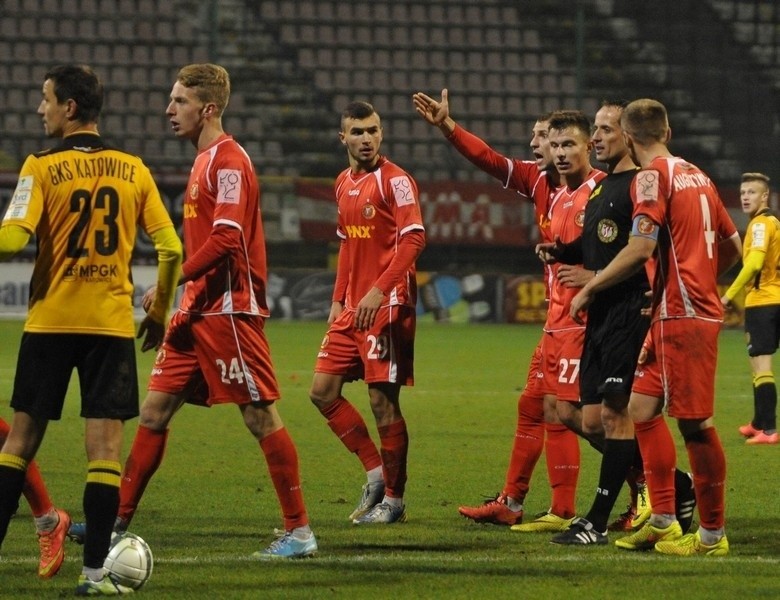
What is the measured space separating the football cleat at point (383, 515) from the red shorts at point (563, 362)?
0.95 m

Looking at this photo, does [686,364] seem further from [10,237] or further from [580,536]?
[10,237]

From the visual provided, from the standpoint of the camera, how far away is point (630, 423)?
6406mm

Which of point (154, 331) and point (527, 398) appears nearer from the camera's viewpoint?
point (154, 331)

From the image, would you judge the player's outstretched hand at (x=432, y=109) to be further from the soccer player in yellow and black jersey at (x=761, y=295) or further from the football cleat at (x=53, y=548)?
the soccer player in yellow and black jersey at (x=761, y=295)

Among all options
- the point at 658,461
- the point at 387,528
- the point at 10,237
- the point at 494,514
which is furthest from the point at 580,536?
the point at 10,237

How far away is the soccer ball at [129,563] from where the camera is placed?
5.20 metres

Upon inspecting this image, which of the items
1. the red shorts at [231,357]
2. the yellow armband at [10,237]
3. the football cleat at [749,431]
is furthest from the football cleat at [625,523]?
the football cleat at [749,431]

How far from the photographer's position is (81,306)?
513 cm

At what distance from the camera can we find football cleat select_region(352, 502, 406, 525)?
7055 millimetres

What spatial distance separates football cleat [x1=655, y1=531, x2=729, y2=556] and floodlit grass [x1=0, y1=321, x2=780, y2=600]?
6 cm

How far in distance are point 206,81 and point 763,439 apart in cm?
582

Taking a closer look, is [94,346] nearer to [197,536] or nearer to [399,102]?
[197,536]

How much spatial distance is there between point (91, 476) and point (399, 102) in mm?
23259

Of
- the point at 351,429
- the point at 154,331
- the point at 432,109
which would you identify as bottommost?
the point at 351,429
